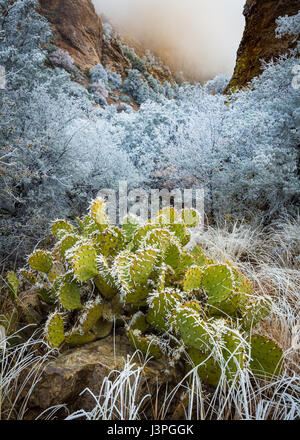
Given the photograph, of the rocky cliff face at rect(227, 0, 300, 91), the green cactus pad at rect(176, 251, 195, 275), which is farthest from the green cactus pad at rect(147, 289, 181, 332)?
the rocky cliff face at rect(227, 0, 300, 91)

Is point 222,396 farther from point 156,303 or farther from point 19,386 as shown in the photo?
point 19,386

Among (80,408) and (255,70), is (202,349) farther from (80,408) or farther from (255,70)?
(255,70)

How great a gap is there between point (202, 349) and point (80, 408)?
1.48 feet

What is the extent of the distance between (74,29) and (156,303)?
30560mm

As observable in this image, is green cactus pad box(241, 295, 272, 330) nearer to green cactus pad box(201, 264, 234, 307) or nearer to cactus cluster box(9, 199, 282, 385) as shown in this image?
cactus cluster box(9, 199, 282, 385)

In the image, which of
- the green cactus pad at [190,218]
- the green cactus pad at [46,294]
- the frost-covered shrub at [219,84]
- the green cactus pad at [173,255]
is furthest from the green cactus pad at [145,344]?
the frost-covered shrub at [219,84]

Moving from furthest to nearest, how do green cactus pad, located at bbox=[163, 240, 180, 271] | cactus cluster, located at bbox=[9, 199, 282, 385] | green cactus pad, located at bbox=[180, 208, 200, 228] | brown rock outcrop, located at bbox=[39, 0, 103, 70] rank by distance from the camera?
brown rock outcrop, located at bbox=[39, 0, 103, 70] → green cactus pad, located at bbox=[180, 208, 200, 228] → green cactus pad, located at bbox=[163, 240, 180, 271] → cactus cluster, located at bbox=[9, 199, 282, 385]

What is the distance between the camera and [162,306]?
97 cm

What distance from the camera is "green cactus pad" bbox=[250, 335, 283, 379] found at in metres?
0.94

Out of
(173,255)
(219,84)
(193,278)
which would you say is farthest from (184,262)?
(219,84)

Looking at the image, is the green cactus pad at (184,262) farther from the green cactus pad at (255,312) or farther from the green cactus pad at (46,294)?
the green cactus pad at (46,294)

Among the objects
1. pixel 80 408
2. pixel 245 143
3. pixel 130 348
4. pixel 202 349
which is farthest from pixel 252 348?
pixel 245 143

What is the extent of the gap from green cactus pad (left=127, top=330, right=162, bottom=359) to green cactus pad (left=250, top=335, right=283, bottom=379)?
14.4 inches

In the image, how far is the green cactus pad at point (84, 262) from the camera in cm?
99
